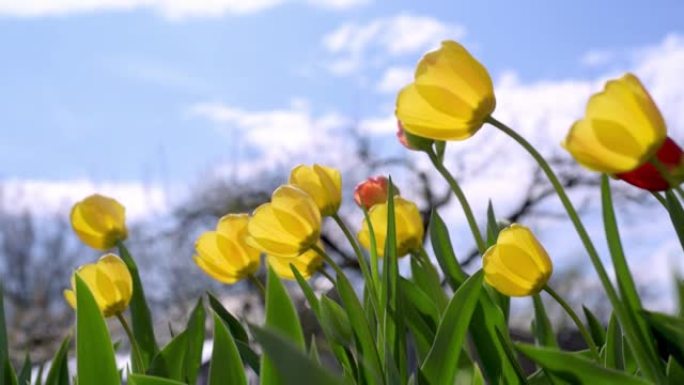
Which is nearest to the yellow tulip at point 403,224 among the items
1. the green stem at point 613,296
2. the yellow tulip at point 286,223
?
the yellow tulip at point 286,223

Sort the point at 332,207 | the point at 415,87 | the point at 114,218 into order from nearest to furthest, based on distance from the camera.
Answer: the point at 415,87 → the point at 332,207 → the point at 114,218

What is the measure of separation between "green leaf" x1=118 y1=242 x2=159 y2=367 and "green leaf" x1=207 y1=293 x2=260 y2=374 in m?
0.16

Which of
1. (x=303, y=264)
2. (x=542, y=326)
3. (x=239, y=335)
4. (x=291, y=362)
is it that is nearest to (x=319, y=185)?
(x=303, y=264)

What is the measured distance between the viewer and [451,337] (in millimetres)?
757

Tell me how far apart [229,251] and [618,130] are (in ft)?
1.63

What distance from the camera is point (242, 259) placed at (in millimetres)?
1031

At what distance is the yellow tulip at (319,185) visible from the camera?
0.95 m

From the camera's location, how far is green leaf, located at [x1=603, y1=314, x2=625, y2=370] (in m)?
0.86

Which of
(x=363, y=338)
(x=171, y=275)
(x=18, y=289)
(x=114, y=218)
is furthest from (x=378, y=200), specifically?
(x=18, y=289)

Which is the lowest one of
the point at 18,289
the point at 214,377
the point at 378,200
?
the point at 18,289

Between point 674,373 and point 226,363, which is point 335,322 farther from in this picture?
point 674,373

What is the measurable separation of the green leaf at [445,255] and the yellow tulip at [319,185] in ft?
0.29

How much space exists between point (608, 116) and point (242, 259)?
1.60 ft

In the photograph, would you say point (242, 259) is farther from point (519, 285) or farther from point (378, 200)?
point (519, 285)
